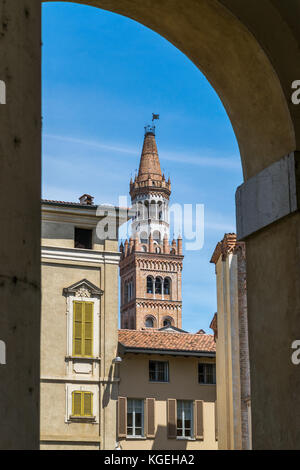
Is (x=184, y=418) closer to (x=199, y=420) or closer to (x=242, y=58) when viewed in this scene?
(x=199, y=420)

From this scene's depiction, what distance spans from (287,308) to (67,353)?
3139 centimetres

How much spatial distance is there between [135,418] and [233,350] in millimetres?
8764

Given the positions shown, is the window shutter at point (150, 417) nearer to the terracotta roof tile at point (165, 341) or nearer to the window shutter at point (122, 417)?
the window shutter at point (122, 417)

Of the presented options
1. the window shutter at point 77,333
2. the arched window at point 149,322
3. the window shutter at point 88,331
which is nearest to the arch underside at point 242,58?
the window shutter at point 77,333

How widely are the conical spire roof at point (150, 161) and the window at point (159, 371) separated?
317ft

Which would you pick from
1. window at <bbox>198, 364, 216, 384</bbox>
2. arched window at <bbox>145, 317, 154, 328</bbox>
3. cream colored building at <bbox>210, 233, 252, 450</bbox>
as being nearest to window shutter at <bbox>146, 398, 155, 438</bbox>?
window at <bbox>198, 364, 216, 384</bbox>

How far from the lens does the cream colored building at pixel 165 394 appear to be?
1565 inches

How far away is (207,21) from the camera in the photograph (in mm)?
5656

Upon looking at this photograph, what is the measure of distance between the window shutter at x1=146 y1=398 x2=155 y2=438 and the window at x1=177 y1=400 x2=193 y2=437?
1.43 metres

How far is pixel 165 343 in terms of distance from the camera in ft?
139

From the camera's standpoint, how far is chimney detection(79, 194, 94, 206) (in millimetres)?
39188

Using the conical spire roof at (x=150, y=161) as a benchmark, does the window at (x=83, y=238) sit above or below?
below

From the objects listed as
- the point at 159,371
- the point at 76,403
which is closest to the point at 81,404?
the point at 76,403

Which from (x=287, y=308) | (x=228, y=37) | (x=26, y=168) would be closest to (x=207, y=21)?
(x=228, y=37)
